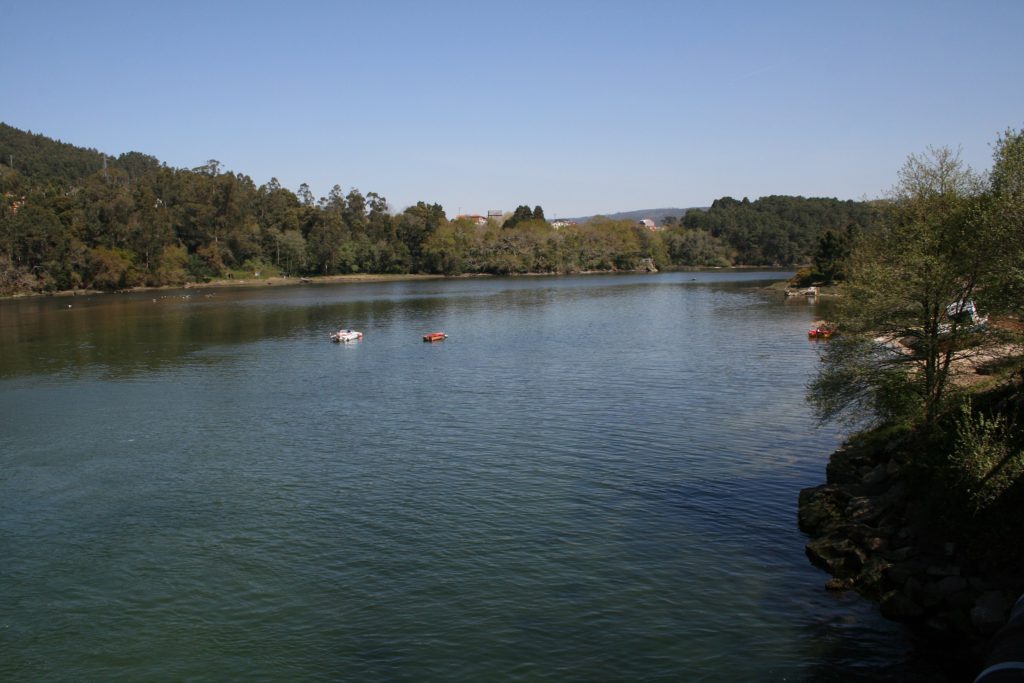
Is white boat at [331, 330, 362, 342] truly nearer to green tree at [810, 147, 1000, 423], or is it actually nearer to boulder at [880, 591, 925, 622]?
green tree at [810, 147, 1000, 423]

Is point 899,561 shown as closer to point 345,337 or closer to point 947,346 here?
point 947,346

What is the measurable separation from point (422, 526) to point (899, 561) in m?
18.0

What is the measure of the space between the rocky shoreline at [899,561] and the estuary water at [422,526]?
0.89 metres

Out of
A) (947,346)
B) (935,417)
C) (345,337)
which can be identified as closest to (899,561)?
(935,417)

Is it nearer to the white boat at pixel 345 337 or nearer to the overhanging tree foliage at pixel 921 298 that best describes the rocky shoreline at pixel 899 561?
the overhanging tree foliage at pixel 921 298

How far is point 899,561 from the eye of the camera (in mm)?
23938

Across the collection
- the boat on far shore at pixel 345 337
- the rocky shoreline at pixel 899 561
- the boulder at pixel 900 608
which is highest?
the boat on far shore at pixel 345 337

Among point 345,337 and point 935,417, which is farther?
point 345,337

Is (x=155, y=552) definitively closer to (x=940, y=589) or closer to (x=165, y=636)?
(x=165, y=636)

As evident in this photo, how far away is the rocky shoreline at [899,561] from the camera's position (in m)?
20.4

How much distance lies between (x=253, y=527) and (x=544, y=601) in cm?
1377

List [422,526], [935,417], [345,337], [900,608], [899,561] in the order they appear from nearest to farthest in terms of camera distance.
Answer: [900,608], [899,561], [935,417], [422,526], [345,337]

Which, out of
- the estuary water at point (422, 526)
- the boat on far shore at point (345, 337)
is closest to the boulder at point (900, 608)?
the estuary water at point (422, 526)

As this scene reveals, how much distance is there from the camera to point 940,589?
2175 cm
